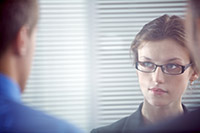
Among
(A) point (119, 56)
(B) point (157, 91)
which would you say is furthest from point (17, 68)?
(B) point (157, 91)

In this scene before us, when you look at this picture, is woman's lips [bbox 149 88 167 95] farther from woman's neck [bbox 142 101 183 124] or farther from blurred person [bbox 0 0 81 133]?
blurred person [bbox 0 0 81 133]

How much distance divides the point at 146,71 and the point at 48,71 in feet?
1.93

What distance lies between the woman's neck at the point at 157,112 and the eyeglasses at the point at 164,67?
0.20 m

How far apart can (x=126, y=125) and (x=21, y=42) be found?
32.0 inches

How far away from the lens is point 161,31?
176cm

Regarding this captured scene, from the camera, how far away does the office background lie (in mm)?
1723

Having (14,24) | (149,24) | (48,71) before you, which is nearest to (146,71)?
(149,24)

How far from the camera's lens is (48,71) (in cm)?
172

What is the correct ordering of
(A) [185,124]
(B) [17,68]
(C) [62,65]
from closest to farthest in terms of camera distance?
(A) [185,124]
(B) [17,68]
(C) [62,65]

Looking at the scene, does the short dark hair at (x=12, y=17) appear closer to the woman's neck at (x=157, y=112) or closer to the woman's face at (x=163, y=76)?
the woman's face at (x=163, y=76)

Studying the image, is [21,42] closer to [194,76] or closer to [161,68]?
[161,68]

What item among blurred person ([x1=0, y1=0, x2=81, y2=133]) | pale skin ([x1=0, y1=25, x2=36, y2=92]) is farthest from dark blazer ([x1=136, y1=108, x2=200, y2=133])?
pale skin ([x1=0, y1=25, x2=36, y2=92])

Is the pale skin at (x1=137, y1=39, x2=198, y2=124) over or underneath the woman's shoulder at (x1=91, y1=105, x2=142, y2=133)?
over

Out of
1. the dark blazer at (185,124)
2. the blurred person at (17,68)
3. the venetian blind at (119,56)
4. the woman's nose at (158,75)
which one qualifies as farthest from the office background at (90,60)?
the dark blazer at (185,124)
